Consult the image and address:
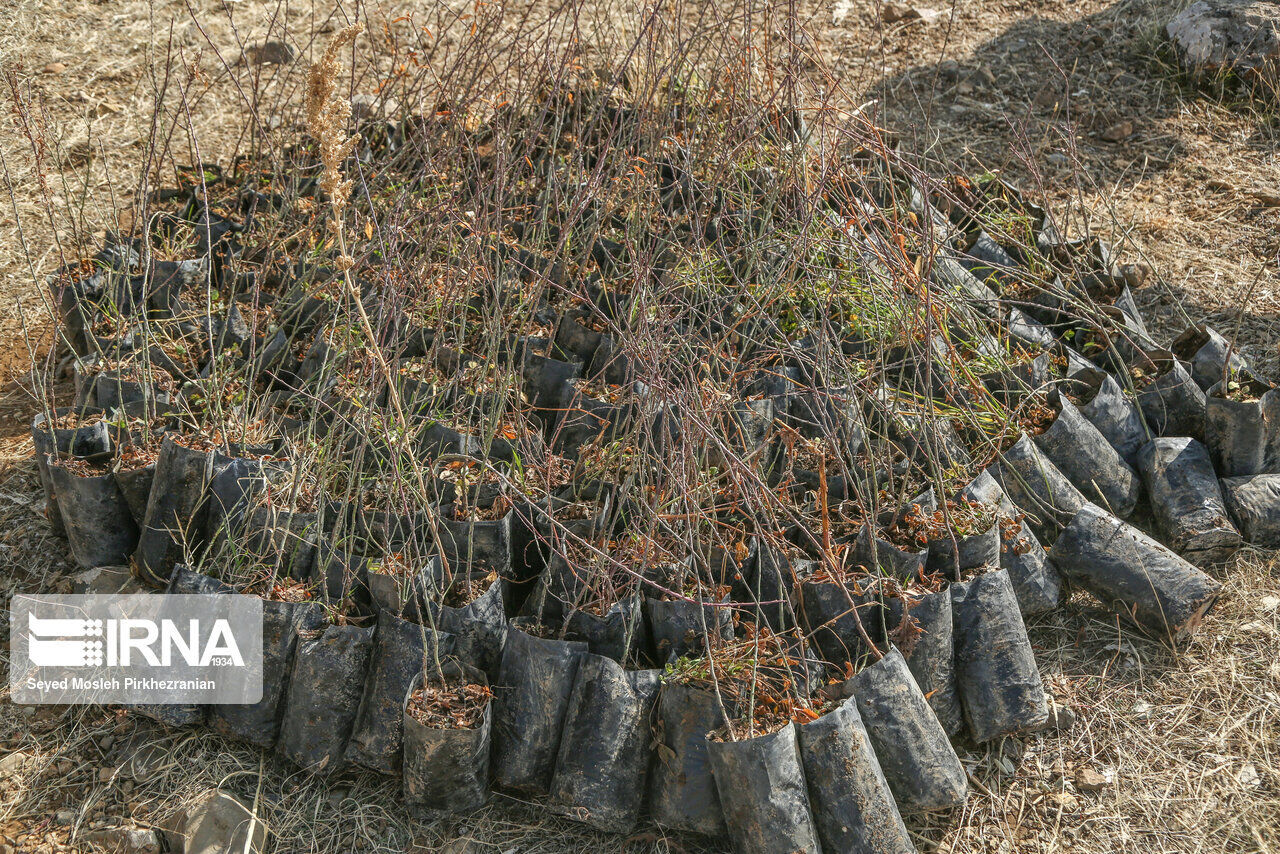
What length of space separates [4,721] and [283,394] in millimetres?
1235

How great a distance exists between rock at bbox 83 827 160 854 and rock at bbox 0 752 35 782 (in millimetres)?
298

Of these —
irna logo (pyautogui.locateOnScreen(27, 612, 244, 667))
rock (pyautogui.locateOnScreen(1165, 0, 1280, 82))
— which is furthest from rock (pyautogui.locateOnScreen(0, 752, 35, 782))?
rock (pyautogui.locateOnScreen(1165, 0, 1280, 82))

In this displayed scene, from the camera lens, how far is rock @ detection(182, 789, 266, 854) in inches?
101

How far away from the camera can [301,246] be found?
3.88 m

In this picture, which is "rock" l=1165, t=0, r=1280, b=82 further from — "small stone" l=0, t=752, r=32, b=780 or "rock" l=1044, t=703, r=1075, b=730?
"small stone" l=0, t=752, r=32, b=780

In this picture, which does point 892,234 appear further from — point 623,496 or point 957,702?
point 957,702

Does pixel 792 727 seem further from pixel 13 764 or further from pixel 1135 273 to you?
pixel 1135 273

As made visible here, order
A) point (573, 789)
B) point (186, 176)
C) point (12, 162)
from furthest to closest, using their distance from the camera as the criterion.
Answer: point (12, 162)
point (186, 176)
point (573, 789)

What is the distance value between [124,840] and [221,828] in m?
0.25

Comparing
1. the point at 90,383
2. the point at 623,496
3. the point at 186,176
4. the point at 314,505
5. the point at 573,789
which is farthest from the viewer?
the point at 186,176

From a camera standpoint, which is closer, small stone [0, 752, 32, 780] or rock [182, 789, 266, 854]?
rock [182, 789, 266, 854]

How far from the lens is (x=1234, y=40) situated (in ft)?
16.8

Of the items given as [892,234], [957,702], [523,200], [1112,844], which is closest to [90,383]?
[523,200]

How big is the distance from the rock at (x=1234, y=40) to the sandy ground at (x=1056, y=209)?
15cm
